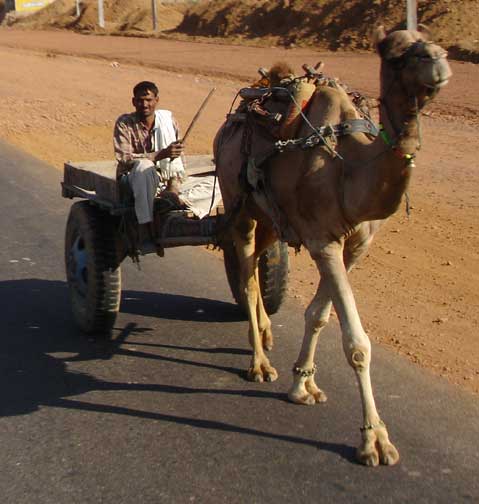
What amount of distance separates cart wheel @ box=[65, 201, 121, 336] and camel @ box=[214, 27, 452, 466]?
3.85 ft

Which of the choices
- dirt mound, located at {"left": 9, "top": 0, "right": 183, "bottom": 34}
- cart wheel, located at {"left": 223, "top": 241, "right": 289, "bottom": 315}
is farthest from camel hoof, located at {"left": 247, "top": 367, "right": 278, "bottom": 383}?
dirt mound, located at {"left": 9, "top": 0, "right": 183, "bottom": 34}

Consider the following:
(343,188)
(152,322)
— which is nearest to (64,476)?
(343,188)

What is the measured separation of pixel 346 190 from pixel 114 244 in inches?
107

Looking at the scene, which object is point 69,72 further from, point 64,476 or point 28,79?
point 64,476

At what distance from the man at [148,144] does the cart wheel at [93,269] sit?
390 mm

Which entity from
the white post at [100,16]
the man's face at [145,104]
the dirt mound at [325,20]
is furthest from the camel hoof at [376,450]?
the white post at [100,16]

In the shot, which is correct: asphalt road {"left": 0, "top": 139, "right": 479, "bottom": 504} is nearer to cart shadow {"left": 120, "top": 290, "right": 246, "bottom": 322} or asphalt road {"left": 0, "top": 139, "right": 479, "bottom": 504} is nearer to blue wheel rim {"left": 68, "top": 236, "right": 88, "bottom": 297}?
cart shadow {"left": 120, "top": 290, "right": 246, "bottom": 322}

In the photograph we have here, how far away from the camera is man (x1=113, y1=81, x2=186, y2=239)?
7527 mm

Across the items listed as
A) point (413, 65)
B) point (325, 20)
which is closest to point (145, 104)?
point (413, 65)

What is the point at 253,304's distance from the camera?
7.03 m

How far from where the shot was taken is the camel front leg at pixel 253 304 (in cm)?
684

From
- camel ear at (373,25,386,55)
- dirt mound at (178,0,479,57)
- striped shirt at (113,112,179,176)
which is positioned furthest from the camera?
dirt mound at (178,0,479,57)

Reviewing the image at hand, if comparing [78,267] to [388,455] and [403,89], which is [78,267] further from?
[403,89]

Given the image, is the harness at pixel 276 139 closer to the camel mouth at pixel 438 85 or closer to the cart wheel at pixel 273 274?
the camel mouth at pixel 438 85
